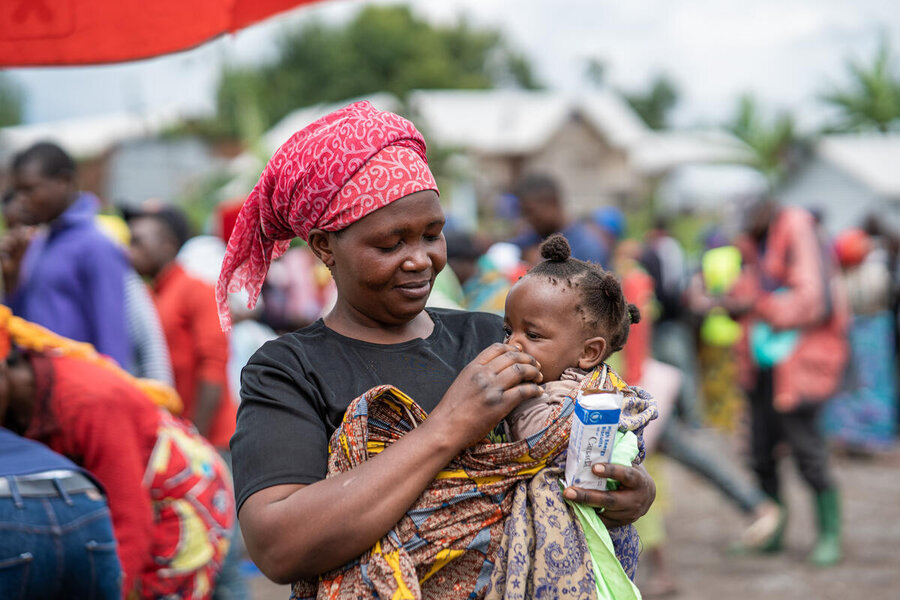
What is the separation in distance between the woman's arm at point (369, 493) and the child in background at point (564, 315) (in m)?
0.25

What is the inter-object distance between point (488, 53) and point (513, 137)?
22.8 metres

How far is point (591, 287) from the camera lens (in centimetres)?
187

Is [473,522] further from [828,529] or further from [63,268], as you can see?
[828,529]

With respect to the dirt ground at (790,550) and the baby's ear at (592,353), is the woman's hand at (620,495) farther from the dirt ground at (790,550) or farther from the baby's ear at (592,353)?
the dirt ground at (790,550)

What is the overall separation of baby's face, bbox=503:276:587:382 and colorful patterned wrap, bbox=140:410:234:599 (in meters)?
1.61

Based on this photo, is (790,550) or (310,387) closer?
(310,387)

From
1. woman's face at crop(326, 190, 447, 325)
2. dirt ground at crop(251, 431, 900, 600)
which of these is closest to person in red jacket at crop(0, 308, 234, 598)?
woman's face at crop(326, 190, 447, 325)

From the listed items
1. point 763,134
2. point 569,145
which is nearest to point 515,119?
point 569,145

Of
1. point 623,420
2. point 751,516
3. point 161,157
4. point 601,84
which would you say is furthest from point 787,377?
point 601,84

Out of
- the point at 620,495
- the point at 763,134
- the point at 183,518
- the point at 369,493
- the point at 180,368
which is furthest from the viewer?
the point at 763,134

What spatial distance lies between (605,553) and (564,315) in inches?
18.3

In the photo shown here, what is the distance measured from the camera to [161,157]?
33.1 metres

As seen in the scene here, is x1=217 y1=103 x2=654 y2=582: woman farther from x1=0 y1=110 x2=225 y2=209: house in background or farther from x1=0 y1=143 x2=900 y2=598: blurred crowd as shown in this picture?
x1=0 y1=110 x2=225 y2=209: house in background

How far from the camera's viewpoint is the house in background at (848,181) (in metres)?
22.0
